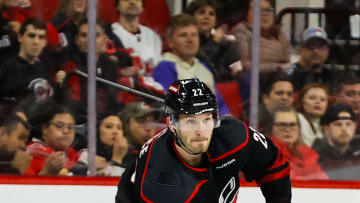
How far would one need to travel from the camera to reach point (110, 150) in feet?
12.8

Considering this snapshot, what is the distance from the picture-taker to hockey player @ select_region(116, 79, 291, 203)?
2.35 metres

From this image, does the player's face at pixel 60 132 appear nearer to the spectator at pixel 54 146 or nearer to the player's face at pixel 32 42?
the spectator at pixel 54 146

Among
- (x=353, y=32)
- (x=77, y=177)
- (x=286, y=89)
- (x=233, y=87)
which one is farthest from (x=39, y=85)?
(x=353, y=32)

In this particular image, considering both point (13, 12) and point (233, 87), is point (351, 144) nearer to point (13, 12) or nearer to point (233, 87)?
point (233, 87)

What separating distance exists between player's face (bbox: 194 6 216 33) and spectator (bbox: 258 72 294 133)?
1.22 ft

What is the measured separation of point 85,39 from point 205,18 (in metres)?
0.62

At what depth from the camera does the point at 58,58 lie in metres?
3.80

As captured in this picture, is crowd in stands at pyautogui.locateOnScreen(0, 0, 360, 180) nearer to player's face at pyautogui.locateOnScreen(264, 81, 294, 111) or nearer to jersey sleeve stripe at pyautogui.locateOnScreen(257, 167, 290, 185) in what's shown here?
player's face at pyautogui.locateOnScreen(264, 81, 294, 111)

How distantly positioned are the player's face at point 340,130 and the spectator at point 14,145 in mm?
1565

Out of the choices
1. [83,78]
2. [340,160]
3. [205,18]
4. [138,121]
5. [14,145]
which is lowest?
[340,160]

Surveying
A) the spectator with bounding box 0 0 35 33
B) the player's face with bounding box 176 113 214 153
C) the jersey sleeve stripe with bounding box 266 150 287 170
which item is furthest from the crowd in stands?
the player's face with bounding box 176 113 214 153

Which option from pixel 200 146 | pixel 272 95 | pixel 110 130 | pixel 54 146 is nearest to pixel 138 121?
pixel 110 130

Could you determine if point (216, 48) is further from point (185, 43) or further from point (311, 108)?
point (311, 108)

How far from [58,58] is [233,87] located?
91 cm
